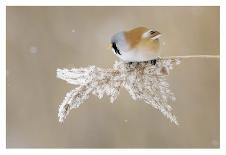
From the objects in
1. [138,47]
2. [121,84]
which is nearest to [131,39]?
[138,47]

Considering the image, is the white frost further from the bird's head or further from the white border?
the white border

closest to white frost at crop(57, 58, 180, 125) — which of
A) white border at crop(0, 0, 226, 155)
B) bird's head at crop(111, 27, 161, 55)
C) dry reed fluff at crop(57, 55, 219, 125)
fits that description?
dry reed fluff at crop(57, 55, 219, 125)

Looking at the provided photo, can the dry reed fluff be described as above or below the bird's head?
below

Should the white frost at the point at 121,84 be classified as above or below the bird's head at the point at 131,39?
below
